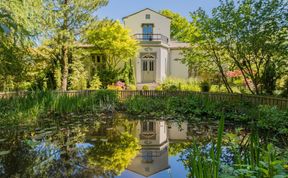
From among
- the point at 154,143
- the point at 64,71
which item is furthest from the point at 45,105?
the point at 64,71

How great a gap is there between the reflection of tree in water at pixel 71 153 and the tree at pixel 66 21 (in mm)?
8425

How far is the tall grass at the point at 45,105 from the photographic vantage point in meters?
7.21

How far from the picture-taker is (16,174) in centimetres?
386

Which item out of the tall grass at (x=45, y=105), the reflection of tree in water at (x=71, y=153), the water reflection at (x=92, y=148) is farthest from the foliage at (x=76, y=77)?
the reflection of tree in water at (x=71, y=153)

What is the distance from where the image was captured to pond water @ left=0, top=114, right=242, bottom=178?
4137 millimetres

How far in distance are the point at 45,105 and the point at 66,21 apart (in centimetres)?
738

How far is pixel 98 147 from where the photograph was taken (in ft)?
17.6

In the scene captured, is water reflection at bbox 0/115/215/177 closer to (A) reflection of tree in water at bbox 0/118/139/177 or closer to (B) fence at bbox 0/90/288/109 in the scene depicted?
(A) reflection of tree in water at bbox 0/118/139/177

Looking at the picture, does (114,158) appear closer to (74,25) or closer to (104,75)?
(74,25)

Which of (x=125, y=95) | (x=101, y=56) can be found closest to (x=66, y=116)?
(x=125, y=95)

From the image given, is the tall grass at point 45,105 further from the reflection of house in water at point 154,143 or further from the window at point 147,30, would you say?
the window at point 147,30

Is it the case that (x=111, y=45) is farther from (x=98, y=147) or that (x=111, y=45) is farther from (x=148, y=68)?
(x=98, y=147)

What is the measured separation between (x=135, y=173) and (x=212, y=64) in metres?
7.47

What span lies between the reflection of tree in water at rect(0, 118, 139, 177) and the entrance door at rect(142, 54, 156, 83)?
14.3 metres
